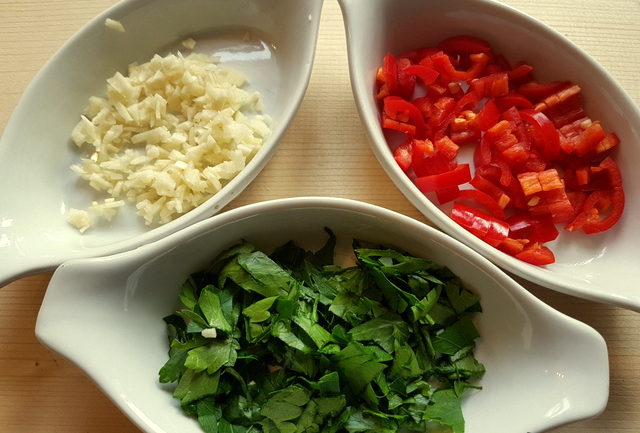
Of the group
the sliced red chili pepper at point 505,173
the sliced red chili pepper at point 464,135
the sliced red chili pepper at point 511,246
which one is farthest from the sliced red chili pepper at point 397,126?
the sliced red chili pepper at point 511,246

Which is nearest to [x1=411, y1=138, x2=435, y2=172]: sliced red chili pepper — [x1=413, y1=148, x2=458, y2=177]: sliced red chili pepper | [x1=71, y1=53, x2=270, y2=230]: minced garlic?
[x1=413, y1=148, x2=458, y2=177]: sliced red chili pepper

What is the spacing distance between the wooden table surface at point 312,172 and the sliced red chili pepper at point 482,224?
0.11 metres

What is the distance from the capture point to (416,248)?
1.18m

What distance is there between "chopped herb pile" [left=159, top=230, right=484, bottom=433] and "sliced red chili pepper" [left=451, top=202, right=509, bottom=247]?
0.12 m

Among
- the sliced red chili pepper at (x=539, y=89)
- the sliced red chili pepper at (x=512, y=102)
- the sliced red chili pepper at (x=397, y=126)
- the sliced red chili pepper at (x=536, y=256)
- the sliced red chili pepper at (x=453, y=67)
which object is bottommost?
the sliced red chili pepper at (x=536, y=256)

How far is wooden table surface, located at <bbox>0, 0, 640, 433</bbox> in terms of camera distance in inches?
49.5

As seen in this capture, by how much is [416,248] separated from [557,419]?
410 mm

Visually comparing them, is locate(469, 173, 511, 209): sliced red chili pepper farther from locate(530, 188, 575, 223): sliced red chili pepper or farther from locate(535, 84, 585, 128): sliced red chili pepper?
locate(535, 84, 585, 128): sliced red chili pepper

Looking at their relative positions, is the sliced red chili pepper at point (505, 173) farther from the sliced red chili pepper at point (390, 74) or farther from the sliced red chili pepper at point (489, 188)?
the sliced red chili pepper at point (390, 74)

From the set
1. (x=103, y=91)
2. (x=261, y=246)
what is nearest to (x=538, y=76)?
(x=261, y=246)

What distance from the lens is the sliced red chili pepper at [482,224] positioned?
1.23 metres

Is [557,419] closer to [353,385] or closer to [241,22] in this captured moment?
[353,385]

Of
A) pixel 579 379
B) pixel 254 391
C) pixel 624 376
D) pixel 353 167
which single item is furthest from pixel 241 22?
pixel 624 376

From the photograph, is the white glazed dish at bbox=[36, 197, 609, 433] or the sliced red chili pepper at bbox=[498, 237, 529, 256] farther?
the sliced red chili pepper at bbox=[498, 237, 529, 256]
